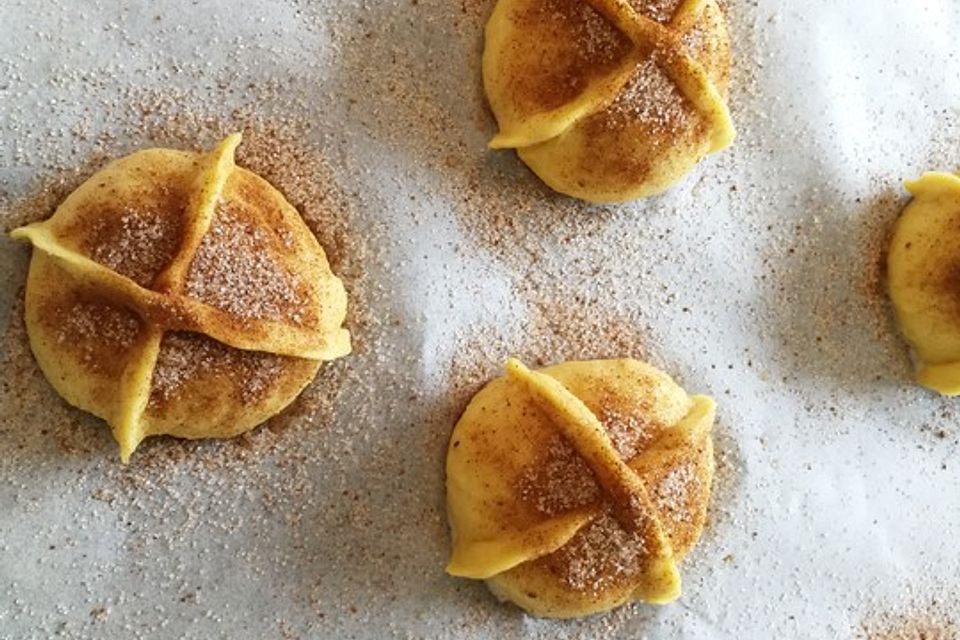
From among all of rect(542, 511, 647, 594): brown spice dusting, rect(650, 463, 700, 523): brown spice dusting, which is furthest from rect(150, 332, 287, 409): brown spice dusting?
rect(650, 463, 700, 523): brown spice dusting

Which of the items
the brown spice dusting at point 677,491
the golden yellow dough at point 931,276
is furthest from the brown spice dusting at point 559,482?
the golden yellow dough at point 931,276

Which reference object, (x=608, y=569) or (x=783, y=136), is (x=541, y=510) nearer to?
(x=608, y=569)

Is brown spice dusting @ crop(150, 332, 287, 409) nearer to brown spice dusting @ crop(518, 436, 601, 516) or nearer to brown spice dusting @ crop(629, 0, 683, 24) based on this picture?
brown spice dusting @ crop(518, 436, 601, 516)

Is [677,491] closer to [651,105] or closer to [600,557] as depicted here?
[600,557]

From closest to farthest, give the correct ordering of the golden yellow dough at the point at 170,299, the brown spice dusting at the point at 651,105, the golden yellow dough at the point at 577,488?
1. the golden yellow dough at the point at 170,299
2. the golden yellow dough at the point at 577,488
3. the brown spice dusting at the point at 651,105

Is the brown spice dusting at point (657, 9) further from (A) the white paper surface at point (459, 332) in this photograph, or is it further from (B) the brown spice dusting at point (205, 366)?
(B) the brown spice dusting at point (205, 366)

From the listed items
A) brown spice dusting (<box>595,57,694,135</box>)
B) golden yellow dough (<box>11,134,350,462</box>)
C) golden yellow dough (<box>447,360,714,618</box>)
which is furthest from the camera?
brown spice dusting (<box>595,57,694,135</box>)

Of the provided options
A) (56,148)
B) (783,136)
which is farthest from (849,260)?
(56,148)
